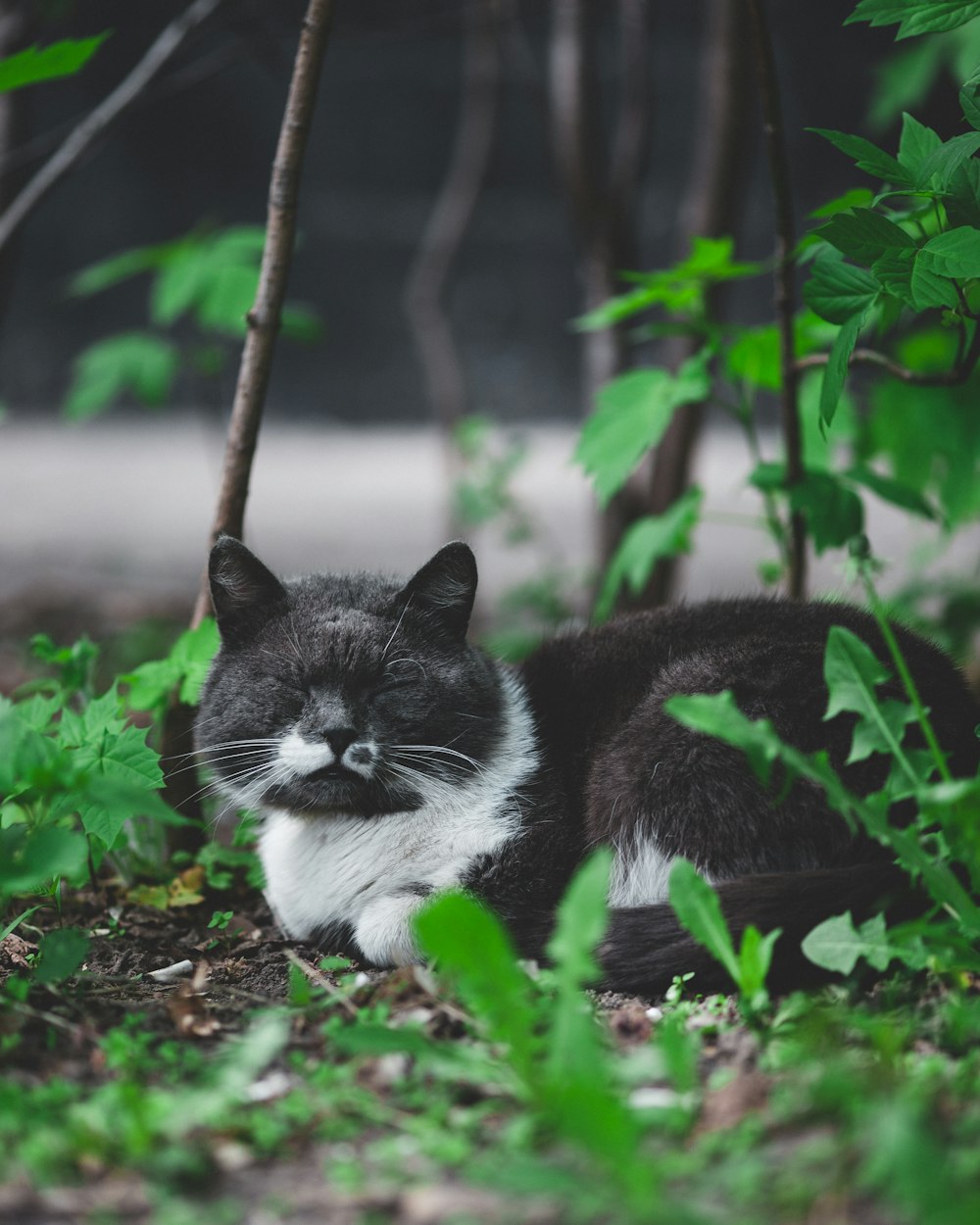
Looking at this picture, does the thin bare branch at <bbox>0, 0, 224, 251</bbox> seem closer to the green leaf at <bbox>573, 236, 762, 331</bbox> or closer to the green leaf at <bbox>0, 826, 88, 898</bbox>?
the green leaf at <bbox>573, 236, 762, 331</bbox>

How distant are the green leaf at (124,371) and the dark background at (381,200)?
3.04 metres

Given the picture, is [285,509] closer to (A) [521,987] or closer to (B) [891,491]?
(B) [891,491]

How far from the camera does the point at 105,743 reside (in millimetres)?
1968

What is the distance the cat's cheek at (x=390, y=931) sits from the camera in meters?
2.09

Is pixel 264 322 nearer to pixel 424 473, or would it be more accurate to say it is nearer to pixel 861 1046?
pixel 861 1046

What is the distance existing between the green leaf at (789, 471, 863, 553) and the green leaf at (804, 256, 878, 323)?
74 centimetres

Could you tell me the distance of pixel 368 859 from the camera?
7.46 feet

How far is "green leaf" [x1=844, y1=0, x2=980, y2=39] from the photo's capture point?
1818 mm

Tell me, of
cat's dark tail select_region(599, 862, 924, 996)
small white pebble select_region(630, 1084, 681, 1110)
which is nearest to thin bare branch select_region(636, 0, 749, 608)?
cat's dark tail select_region(599, 862, 924, 996)

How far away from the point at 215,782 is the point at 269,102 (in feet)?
19.7

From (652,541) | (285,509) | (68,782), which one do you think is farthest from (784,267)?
(285,509)

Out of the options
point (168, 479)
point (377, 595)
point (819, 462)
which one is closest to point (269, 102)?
point (168, 479)

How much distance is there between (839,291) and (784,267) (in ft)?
1.99

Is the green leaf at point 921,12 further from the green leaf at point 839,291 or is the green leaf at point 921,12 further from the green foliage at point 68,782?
the green foliage at point 68,782
